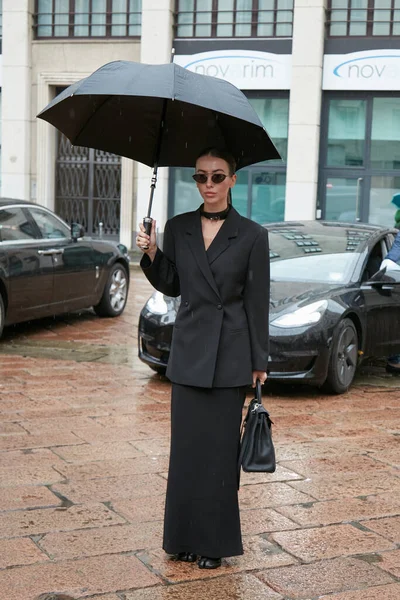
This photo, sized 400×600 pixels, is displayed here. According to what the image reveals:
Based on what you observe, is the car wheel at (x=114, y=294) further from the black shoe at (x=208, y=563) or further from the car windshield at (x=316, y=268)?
the black shoe at (x=208, y=563)

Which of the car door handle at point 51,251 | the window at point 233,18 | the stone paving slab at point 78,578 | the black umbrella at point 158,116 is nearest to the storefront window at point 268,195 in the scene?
the window at point 233,18

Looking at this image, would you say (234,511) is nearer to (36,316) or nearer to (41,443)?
(41,443)

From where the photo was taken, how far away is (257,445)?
407 cm

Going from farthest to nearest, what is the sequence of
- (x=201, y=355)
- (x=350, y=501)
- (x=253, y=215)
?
(x=253, y=215) < (x=350, y=501) < (x=201, y=355)

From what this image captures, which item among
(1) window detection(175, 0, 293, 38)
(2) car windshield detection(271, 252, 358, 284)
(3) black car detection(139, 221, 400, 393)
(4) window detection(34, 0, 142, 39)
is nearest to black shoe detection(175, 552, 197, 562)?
(3) black car detection(139, 221, 400, 393)

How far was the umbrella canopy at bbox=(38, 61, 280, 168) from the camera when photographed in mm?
4070

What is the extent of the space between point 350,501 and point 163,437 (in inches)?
64.4

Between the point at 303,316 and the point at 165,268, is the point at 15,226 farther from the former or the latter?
the point at 165,268

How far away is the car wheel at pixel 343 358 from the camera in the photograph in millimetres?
7844

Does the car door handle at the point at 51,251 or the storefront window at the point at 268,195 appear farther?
the storefront window at the point at 268,195

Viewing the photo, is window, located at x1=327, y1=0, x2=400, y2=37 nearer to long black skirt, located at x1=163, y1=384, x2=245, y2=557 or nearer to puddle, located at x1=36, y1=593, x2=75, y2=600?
long black skirt, located at x1=163, y1=384, x2=245, y2=557

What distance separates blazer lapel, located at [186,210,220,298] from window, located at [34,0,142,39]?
2010 cm

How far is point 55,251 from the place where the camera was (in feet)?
34.4

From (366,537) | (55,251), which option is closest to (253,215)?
(55,251)
